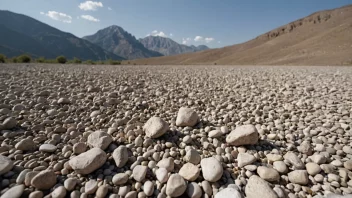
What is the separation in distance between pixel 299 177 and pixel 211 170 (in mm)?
855

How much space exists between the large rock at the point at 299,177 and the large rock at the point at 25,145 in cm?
294

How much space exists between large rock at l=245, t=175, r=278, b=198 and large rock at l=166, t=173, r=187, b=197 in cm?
58

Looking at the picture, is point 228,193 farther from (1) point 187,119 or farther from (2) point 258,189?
(1) point 187,119

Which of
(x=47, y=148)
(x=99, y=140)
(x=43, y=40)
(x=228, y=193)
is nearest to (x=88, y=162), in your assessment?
(x=99, y=140)

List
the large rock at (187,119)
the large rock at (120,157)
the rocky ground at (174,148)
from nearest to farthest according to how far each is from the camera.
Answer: the rocky ground at (174,148), the large rock at (120,157), the large rock at (187,119)

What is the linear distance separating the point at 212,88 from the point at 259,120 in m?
2.28

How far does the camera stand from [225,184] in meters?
1.76

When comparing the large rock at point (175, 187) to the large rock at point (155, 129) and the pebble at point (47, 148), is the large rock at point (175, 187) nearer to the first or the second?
the large rock at point (155, 129)

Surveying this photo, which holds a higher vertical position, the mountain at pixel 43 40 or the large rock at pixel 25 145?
the mountain at pixel 43 40

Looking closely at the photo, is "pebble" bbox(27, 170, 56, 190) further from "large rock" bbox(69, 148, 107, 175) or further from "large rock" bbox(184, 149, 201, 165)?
"large rock" bbox(184, 149, 201, 165)

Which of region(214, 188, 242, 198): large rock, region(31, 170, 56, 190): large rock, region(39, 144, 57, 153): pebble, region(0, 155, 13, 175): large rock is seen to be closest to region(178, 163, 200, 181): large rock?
region(214, 188, 242, 198): large rock

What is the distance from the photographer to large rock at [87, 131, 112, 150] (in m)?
2.19

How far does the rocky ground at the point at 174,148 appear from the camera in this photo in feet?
5.47

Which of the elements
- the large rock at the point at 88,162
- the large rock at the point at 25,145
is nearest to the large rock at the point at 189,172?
the large rock at the point at 88,162
